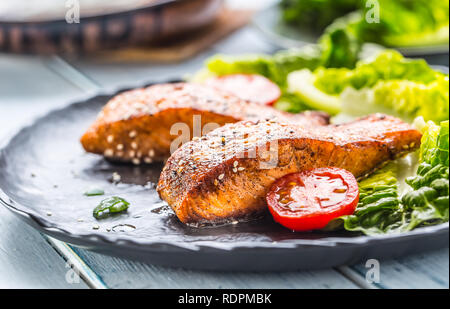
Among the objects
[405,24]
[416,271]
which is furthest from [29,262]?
[405,24]

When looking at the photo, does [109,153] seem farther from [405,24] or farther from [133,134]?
[405,24]

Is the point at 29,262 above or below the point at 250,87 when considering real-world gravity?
below

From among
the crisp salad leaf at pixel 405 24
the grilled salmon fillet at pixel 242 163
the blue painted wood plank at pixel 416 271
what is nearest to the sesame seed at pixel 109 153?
→ the grilled salmon fillet at pixel 242 163

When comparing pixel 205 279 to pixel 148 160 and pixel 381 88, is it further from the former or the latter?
pixel 381 88

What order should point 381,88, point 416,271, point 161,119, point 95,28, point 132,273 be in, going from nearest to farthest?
point 416,271 → point 132,273 → point 161,119 → point 381,88 → point 95,28

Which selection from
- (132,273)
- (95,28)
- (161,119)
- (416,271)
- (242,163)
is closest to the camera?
(416,271)

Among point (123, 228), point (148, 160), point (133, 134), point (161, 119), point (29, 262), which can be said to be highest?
point (161, 119)

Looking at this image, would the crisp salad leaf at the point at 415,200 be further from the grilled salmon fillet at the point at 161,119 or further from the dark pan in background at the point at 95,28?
the dark pan in background at the point at 95,28

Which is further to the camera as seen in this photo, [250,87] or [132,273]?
[250,87]
